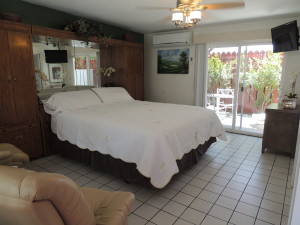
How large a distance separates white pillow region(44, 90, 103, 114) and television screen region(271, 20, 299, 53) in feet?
11.0

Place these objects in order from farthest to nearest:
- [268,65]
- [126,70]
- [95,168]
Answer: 1. [126,70]
2. [268,65]
3. [95,168]

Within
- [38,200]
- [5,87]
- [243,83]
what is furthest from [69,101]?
[243,83]

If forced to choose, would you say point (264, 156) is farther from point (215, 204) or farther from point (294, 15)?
point (294, 15)

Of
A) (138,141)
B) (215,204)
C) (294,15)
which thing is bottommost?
(215,204)

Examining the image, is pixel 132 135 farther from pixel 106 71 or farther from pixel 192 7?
pixel 106 71

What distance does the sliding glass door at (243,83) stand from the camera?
4320 millimetres

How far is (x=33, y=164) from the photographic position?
308 centimetres

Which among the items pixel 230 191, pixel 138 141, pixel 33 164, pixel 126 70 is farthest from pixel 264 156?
pixel 33 164

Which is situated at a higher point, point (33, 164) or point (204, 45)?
point (204, 45)

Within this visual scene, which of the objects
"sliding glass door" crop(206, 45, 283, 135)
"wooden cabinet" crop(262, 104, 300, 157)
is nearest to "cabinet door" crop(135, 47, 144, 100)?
"sliding glass door" crop(206, 45, 283, 135)

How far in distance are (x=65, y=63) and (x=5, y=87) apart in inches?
49.8

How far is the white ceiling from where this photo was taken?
307 cm

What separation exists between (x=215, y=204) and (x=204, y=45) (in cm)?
359

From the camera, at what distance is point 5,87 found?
9.09 feet
